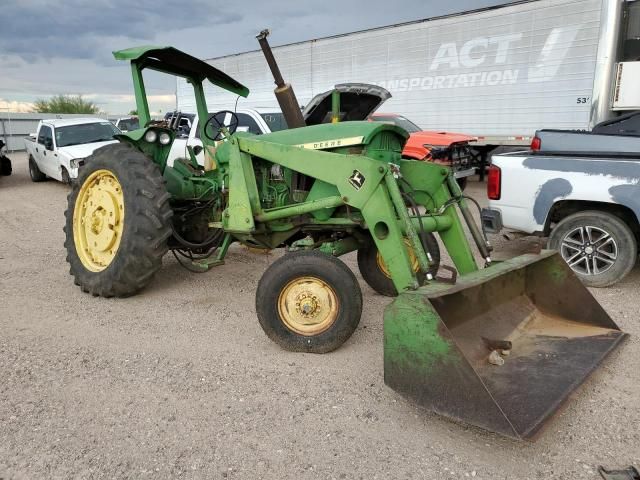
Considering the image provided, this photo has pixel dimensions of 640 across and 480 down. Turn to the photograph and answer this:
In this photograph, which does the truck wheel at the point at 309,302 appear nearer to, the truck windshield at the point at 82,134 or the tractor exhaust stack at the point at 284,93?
the tractor exhaust stack at the point at 284,93

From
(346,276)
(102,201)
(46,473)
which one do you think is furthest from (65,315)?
(346,276)

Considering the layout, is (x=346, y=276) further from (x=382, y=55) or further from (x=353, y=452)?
(x=382, y=55)

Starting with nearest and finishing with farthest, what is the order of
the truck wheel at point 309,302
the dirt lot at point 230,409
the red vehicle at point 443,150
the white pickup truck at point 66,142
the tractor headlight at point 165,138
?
the dirt lot at point 230,409 → the truck wheel at point 309,302 → the tractor headlight at point 165,138 → the red vehicle at point 443,150 → the white pickup truck at point 66,142

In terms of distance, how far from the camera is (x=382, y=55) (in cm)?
1458

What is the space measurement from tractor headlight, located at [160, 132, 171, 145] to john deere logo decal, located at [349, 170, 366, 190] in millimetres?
2368

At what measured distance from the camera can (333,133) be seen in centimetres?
423

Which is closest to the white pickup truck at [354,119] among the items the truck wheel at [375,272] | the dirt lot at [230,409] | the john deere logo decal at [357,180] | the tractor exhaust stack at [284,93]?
the tractor exhaust stack at [284,93]

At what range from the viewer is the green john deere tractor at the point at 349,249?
2.97 metres

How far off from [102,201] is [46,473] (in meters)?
3.05

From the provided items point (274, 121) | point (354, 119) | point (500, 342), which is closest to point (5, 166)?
point (274, 121)

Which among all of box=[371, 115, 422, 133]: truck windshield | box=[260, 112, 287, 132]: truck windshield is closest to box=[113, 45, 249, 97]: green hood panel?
box=[260, 112, 287, 132]: truck windshield

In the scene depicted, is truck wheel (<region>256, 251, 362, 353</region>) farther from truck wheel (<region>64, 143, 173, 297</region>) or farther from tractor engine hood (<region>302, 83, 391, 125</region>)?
tractor engine hood (<region>302, 83, 391, 125</region>)

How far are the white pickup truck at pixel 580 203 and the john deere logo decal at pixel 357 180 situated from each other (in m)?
2.30

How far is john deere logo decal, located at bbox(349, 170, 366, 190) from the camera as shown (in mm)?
3740
